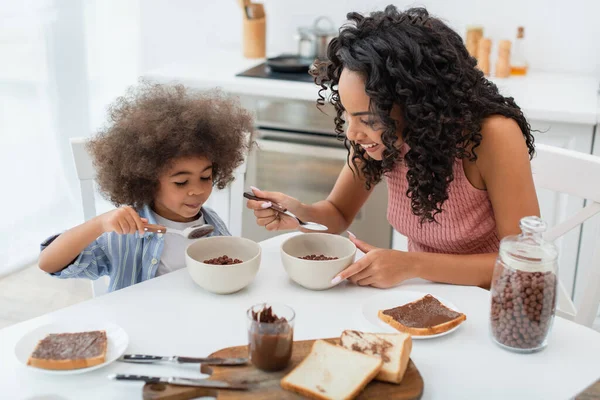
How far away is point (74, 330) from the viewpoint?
1.16 m

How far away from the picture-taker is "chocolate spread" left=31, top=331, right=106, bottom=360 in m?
1.06

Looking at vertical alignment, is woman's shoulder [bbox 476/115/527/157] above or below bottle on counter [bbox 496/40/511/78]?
below

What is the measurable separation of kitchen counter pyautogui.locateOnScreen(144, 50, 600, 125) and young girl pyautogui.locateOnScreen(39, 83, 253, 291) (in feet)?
3.49

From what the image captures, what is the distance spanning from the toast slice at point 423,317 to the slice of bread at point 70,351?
0.48 m

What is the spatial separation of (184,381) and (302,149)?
1796 millimetres

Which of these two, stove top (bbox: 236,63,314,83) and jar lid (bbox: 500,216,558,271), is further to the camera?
stove top (bbox: 236,63,314,83)

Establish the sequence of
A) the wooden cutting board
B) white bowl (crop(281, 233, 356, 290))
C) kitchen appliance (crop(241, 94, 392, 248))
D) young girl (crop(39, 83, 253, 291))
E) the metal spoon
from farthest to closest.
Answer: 1. kitchen appliance (crop(241, 94, 392, 248))
2. the metal spoon
3. young girl (crop(39, 83, 253, 291))
4. white bowl (crop(281, 233, 356, 290))
5. the wooden cutting board

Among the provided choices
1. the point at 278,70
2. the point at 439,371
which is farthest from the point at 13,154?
the point at 439,371

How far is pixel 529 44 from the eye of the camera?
9.48ft

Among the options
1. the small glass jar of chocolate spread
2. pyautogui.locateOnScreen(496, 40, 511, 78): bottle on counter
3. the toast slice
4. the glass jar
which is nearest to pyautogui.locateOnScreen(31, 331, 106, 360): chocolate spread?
the small glass jar of chocolate spread

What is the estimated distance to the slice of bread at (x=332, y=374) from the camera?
98 centimetres

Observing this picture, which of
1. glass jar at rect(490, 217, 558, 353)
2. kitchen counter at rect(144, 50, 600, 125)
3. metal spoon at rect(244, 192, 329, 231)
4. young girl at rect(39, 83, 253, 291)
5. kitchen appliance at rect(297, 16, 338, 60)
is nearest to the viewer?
glass jar at rect(490, 217, 558, 353)

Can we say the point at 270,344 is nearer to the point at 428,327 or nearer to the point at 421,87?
the point at 428,327

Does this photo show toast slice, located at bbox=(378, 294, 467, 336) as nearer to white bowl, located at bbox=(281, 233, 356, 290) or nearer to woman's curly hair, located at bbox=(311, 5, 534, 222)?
white bowl, located at bbox=(281, 233, 356, 290)
